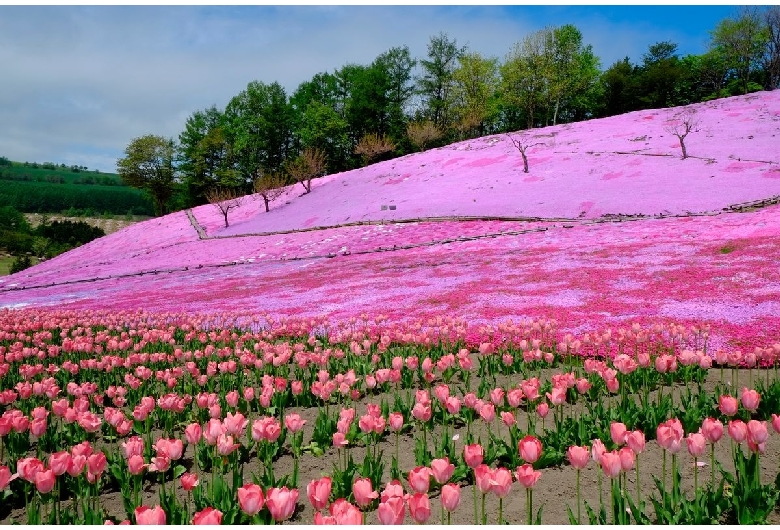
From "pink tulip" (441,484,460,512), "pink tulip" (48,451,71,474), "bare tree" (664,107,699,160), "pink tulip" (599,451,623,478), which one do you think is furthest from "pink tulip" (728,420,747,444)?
"bare tree" (664,107,699,160)

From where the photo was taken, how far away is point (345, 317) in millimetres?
11422

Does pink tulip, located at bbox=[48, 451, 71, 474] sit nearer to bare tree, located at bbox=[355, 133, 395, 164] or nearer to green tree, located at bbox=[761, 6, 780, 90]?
bare tree, located at bbox=[355, 133, 395, 164]

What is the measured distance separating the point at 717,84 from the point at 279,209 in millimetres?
60765

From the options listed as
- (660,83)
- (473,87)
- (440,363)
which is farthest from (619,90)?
(440,363)

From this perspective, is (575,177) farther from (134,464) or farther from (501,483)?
(134,464)

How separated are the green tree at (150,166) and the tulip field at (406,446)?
250 ft

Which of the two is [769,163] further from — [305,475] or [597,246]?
[305,475]

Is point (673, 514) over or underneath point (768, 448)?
over

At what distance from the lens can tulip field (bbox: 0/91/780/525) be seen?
3.18m

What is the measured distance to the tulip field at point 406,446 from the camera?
112 inches

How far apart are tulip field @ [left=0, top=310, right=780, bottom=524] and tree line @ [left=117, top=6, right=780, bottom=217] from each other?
180 ft

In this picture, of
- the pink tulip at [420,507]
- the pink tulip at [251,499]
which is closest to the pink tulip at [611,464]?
the pink tulip at [420,507]

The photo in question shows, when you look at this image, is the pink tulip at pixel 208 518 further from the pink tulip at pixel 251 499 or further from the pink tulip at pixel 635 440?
the pink tulip at pixel 635 440

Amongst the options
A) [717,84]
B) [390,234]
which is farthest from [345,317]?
[717,84]
